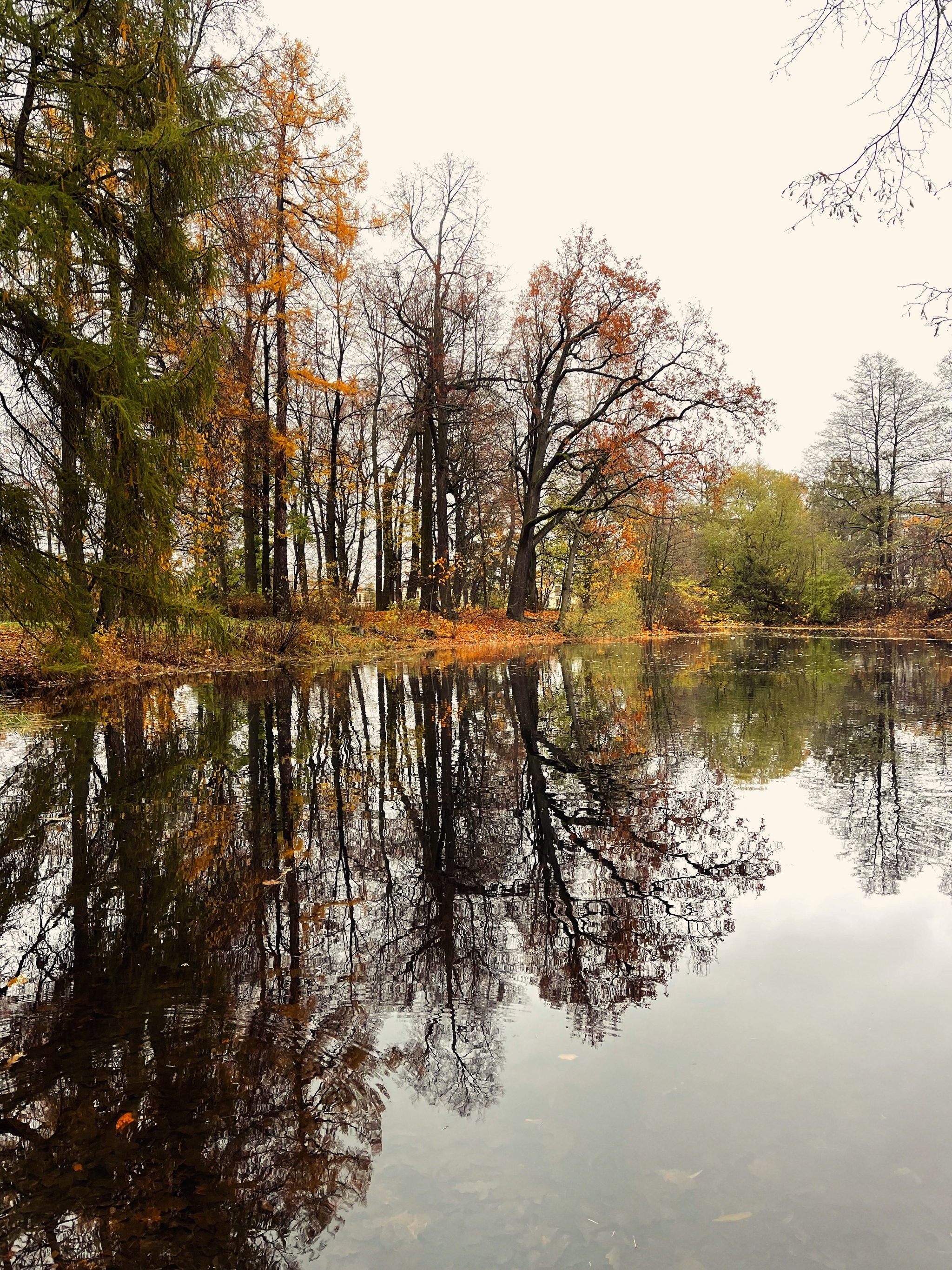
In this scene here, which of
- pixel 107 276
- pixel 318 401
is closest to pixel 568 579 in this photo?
pixel 318 401

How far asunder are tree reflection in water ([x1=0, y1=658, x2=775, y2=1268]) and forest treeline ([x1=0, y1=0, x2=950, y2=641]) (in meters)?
2.96

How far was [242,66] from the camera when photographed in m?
15.8

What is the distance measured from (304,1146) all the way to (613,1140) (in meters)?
0.88

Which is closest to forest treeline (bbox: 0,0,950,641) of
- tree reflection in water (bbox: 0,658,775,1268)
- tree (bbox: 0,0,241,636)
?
tree (bbox: 0,0,241,636)

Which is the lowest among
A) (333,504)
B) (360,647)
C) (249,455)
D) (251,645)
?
(360,647)

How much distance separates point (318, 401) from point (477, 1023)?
107 ft

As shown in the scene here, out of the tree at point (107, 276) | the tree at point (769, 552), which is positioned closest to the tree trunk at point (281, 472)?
the tree at point (107, 276)

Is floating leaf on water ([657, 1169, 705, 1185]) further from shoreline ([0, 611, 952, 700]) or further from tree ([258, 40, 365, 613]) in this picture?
tree ([258, 40, 365, 613])

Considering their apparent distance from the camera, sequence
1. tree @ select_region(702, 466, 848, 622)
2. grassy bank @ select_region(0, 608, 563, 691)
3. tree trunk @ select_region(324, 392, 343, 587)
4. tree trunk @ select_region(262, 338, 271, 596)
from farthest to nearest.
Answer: tree @ select_region(702, 466, 848, 622) → tree trunk @ select_region(324, 392, 343, 587) → tree trunk @ select_region(262, 338, 271, 596) → grassy bank @ select_region(0, 608, 563, 691)

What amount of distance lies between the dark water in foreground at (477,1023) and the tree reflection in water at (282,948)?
1 centimetres

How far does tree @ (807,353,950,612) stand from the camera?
34.9m

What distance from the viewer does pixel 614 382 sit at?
28.3m

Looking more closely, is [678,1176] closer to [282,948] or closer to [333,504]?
[282,948]

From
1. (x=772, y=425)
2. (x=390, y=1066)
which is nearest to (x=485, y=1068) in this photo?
(x=390, y=1066)
